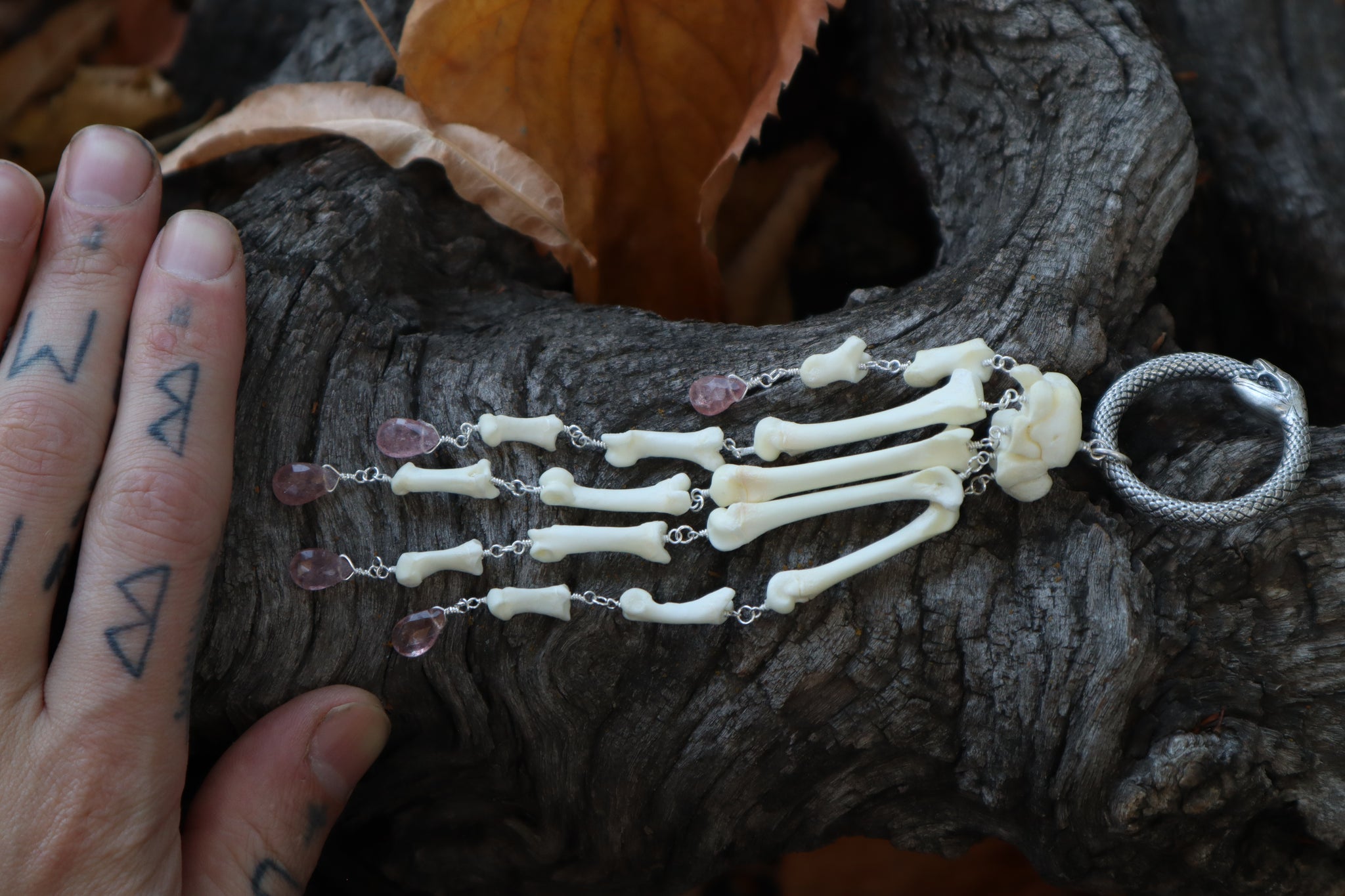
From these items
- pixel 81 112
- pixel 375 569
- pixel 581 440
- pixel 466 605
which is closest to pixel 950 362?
pixel 581 440

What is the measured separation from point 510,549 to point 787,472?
1.31 feet

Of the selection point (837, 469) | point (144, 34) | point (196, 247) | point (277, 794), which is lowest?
point (277, 794)

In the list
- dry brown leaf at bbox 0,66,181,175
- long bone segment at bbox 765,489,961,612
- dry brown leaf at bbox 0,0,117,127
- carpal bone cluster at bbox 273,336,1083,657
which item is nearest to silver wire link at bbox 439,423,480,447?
carpal bone cluster at bbox 273,336,1083,657

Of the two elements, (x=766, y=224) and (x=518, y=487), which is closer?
(x=518, y=487)

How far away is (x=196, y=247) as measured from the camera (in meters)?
1.37

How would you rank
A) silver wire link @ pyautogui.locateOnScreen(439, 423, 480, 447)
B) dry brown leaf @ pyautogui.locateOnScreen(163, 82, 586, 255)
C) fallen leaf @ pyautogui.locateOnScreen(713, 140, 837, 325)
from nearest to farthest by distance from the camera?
silver wire link @ pyautogui.locateOnScreen(439, 423, 480, 447) < dry brown leaf @ pyautogui.locateOnScreen(163, 82, 586, 255) < fallen leaf @ pyautogui.locateOnScreen(713, 140, 837, 325)

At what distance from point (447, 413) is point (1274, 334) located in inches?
57.6

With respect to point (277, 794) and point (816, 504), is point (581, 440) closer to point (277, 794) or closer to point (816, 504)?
point (816, 504)

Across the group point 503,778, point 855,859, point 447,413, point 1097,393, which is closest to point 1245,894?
point 1097,393

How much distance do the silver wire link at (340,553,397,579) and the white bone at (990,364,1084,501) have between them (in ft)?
2.80

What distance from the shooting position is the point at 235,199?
1.72 meters

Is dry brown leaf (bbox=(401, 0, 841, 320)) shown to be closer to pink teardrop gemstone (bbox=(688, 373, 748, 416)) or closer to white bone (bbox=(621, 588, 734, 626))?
pink teardrop gemstone (bbox=(688, 373, 748, 416))

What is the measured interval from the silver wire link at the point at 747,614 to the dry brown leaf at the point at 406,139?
669 mm

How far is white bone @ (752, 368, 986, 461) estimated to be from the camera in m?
1.35
